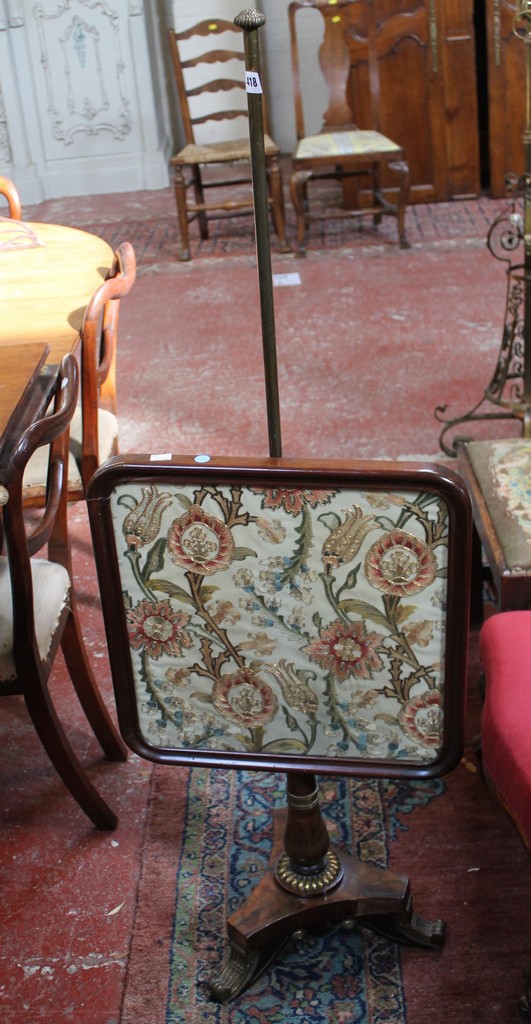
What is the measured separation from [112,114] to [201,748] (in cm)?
633

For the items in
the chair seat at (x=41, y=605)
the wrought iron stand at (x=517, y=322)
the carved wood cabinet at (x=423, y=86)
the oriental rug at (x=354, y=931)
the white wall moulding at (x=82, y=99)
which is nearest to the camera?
the oriental rug at (x=354, y=931)

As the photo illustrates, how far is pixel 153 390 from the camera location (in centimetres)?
418

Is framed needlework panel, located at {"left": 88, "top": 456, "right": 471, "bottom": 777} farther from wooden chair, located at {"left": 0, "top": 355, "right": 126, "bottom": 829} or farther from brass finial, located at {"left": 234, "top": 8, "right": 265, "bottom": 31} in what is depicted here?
brass finial, located at {"left": 234, "top": 8, "right": 265, "bottom": 31}

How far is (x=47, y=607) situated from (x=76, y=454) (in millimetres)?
604

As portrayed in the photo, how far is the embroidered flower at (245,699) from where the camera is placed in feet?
4.99

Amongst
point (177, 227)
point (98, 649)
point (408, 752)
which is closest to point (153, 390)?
point (98, 649)

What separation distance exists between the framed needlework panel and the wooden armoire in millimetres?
4682

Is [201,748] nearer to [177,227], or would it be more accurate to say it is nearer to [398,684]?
[398,684]

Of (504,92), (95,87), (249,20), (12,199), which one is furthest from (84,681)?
(95,87)

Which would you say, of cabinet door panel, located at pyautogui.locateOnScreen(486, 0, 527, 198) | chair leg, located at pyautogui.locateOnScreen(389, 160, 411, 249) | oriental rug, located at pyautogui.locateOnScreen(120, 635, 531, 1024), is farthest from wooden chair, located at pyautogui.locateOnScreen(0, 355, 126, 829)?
cabinet door panel, located at pyautogui.locateOnScreen(486, 0, 527, 198)

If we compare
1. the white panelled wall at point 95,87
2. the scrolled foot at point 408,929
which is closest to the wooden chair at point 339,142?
the white panelled wall at point 95,87

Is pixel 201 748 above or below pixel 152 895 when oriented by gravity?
above

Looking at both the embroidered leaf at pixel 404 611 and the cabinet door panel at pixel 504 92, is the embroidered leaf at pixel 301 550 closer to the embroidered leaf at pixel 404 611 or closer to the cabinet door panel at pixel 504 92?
the embroidered leaf at pixel 404 611

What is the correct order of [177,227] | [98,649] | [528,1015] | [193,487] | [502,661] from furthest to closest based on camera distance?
[177,227] → [98,649] → [502,661] → [528,1015] → [193,487]
